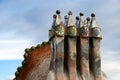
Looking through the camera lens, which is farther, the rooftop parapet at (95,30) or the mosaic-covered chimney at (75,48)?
the rooftop parapet at (95,30)

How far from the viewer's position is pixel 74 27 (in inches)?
662

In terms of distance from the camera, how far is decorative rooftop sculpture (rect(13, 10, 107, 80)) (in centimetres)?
1670

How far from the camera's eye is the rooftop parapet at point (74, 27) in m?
16.8

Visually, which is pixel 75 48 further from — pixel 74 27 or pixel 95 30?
pixel 95 30

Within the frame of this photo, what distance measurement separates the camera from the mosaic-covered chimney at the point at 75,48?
16703 millimetres

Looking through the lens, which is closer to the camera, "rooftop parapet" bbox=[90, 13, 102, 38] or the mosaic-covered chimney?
the mosaic-covered chimney

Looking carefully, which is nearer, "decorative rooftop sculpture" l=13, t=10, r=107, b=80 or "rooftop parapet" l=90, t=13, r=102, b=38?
"decorative rooftop sculpture" l=13, t=10, r=107, b=80

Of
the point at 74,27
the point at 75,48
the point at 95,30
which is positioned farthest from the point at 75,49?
the point at 95,30

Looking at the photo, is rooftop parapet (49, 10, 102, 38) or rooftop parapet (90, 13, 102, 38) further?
rooftop parapet (90, 13, 102, 38)

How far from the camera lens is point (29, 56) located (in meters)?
20.1

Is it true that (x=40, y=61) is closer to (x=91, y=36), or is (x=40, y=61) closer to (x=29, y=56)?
(x=29, y=56)

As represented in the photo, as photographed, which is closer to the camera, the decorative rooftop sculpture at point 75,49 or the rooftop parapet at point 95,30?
the decorative rooftop sculpture at point 75,49

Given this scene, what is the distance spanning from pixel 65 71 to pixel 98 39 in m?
1.48

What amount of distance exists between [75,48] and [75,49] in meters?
0.03
